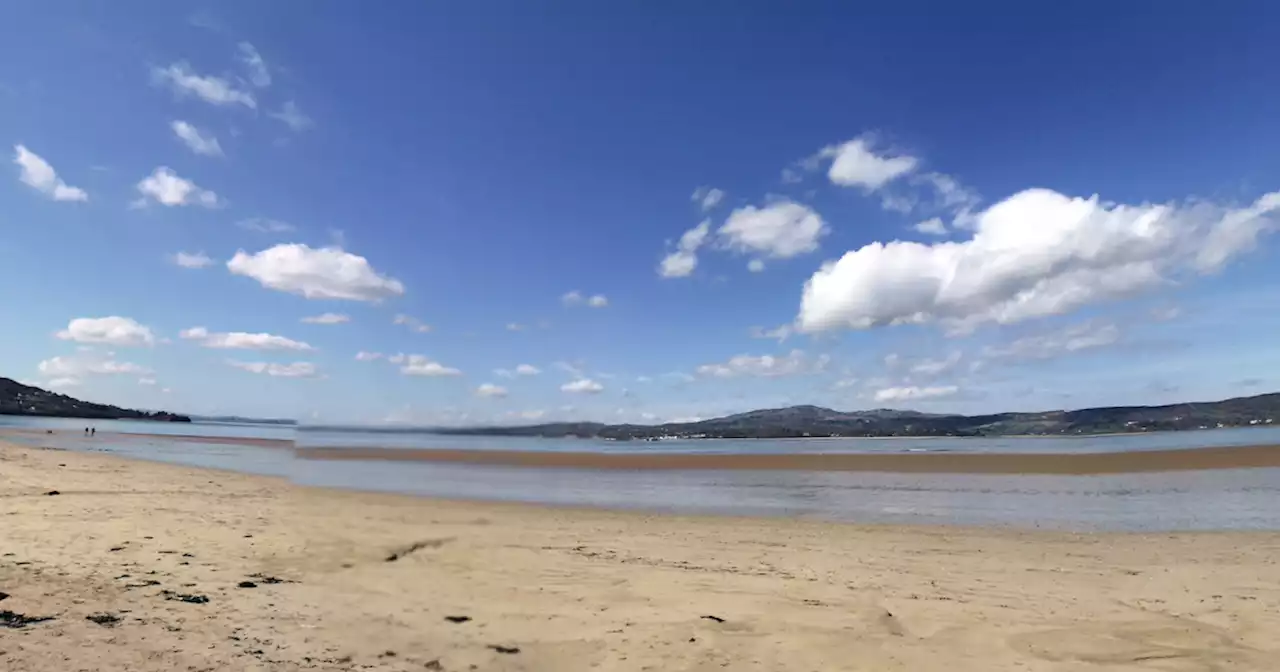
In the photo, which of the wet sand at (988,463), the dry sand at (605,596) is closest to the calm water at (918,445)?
the wet sand at (988,463)

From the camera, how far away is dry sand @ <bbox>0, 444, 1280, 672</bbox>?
22.5 feet

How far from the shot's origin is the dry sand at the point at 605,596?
22.5ft

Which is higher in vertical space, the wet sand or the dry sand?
the dry sand

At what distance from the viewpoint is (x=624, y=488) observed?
29.0 m

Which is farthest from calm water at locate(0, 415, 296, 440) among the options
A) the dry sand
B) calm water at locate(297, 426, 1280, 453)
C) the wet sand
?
the dry sand

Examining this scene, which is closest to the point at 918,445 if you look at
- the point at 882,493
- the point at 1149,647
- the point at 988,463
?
the point at 988,463

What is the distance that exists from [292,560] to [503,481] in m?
21.7

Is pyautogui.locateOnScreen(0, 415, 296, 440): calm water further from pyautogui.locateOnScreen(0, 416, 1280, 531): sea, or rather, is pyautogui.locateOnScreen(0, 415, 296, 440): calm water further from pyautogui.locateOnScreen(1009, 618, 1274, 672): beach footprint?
pyautogui.locateOnScreen(1009, 618, 1274, 672): beach footprint

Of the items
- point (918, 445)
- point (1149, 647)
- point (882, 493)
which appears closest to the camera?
point (1149, 647)

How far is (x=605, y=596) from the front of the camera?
9.36m

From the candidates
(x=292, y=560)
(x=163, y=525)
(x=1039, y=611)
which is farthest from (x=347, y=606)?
(x=1039, y=611)

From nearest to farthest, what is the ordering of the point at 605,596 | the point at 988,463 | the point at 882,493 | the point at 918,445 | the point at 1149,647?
the point at 1149,647
the point at 605,596
the point at 882,493
the point at 988,463
the point at 918,445

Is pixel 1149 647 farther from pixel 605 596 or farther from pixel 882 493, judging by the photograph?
pixel 882 493

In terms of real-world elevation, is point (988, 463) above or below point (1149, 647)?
below
